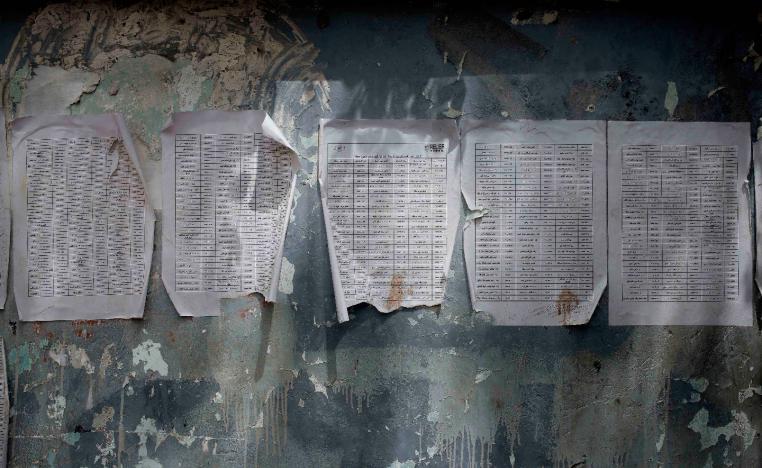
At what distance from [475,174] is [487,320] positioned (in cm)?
37

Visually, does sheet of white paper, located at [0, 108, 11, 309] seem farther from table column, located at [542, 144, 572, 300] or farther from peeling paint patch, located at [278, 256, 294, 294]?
table column, located at [542, 144, 572, 300]

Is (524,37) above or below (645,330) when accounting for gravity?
above

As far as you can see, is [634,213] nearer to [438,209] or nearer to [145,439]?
[438,209]

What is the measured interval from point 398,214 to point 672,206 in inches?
27.0

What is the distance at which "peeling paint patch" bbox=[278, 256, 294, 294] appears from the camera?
1.44m

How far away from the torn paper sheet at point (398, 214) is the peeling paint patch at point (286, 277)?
125 mm

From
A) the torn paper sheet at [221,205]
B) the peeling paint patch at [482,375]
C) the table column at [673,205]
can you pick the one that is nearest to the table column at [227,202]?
the torn paper sheet at [221,205]

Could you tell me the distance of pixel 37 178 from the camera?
145 cm

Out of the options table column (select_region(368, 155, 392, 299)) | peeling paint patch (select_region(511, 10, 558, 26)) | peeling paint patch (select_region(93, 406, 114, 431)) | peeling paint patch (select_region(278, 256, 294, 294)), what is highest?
peeling paint patch (select_region(511, 10, 558, 26))

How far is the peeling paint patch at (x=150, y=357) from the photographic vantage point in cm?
145

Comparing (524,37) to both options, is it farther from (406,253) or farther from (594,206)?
(406,253)

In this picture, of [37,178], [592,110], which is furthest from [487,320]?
[37,178]

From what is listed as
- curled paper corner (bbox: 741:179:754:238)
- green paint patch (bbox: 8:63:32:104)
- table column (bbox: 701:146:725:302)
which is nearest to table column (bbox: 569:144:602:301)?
table column (bbox: 701:146:725:302)

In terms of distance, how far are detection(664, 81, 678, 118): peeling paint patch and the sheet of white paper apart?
5.51 ft
